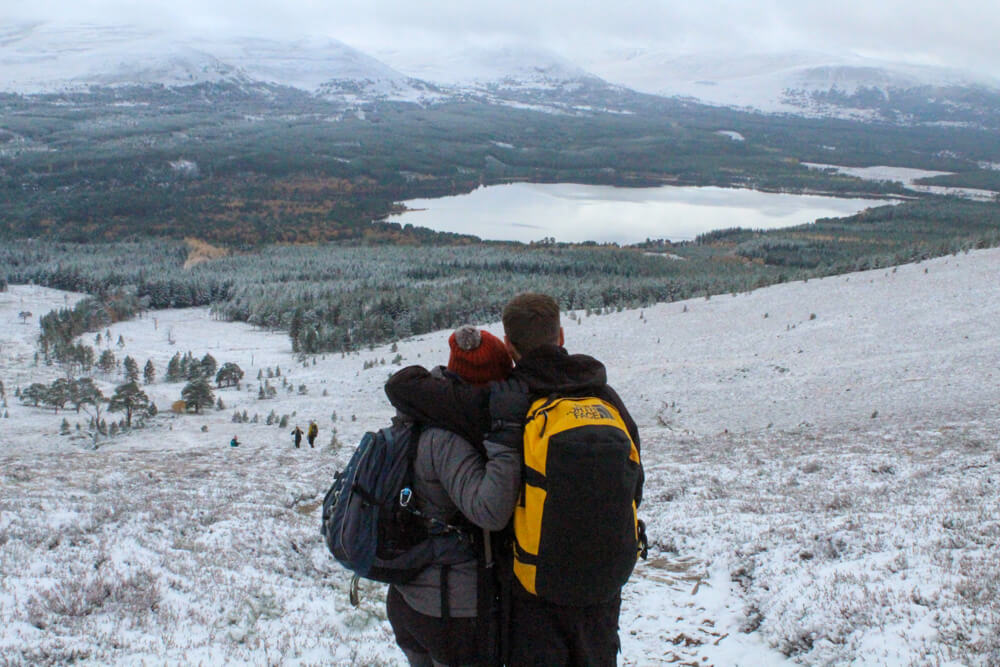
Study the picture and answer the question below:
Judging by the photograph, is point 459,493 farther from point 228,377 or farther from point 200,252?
point 200,252

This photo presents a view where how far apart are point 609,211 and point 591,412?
97.2 meters

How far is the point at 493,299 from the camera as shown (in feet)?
108

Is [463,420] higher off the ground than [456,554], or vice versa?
[463,420]

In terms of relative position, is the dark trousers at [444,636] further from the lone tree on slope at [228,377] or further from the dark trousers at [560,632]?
the lone tree on slope at [228,377]

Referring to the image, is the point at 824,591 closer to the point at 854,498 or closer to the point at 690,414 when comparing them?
the point at 854,498

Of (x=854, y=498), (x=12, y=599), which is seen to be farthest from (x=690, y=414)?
(x=12, y=599)

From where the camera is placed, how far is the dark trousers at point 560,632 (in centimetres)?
302

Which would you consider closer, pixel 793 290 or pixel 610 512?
pixel 610 512

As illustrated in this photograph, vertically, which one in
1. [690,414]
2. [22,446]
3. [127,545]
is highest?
[127,545]

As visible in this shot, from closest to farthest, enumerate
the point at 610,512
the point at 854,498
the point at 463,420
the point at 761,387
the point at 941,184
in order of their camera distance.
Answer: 1. the point at 610,512
2. the point at 463,420
3. the point at 854,498
4. the point at 761,387
5. the point at 941,184

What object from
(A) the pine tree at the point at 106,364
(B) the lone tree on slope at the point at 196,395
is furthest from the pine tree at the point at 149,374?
(B) the lone tree on slope at the point at 196,395

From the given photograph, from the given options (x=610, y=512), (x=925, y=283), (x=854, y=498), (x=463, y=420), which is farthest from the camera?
(x=925, y=283)

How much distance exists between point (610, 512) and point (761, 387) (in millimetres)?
14106

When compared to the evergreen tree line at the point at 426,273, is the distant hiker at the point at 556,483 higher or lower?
higher
